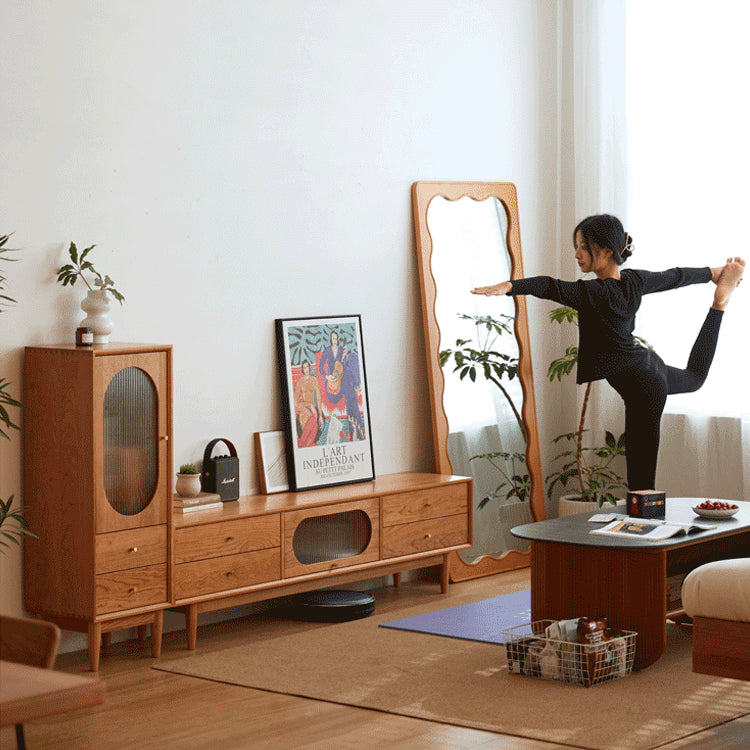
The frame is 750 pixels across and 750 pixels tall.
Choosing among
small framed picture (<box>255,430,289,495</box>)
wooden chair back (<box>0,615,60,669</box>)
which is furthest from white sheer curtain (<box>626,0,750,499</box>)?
wooden chair back (<box>0,615,60,669</box>)

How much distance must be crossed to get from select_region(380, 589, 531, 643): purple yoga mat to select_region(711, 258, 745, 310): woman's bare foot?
156cm

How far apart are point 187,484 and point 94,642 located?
0.77 meters

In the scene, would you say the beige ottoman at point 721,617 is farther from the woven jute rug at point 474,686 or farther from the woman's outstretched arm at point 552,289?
the woman's outstretched arm at point 552,289

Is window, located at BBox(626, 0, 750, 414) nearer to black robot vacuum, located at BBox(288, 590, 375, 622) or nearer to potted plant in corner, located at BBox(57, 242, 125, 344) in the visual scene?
black robot vacuum, located at BBox(288, 590, 375, 622)

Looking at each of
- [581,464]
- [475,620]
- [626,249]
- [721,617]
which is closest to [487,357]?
[581,464]

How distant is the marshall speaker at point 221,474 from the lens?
5.14 meters

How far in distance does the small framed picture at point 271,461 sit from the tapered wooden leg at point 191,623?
2.53 ft

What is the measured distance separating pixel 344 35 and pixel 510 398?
2001 mm

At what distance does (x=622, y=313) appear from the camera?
5375 millimetres

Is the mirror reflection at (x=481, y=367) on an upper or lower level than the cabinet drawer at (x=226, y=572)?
upper

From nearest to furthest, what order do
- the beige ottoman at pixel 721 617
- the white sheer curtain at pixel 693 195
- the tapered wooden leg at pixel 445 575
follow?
the beige ottoman at pixel 721 617 < the tapered wooden leg at pixel 445 575 < the white sheer curtain at pixel 693 195

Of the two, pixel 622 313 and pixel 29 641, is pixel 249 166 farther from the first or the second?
pixel 29 641

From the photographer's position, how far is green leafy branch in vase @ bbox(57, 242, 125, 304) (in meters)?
4.68

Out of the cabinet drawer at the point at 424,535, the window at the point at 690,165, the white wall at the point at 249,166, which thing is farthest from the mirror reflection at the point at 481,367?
the window at the point at 690,165
